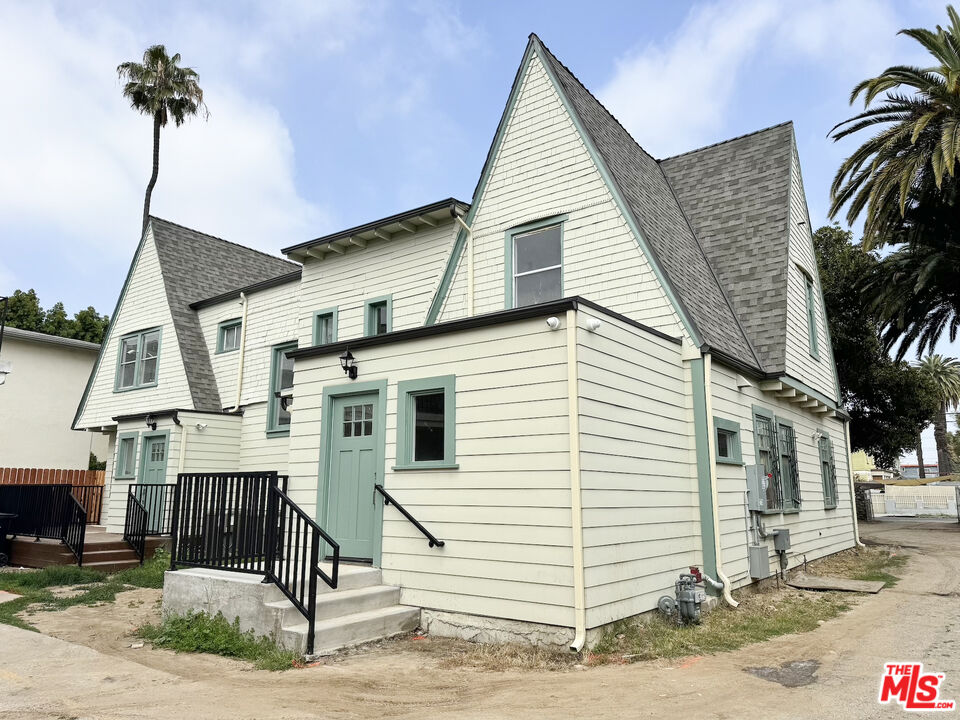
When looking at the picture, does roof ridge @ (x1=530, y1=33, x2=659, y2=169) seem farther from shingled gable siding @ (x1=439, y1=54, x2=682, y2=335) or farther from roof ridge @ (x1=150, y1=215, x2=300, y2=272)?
roof ridge @ (x1=150, y1=215, x2=300, y2=272)

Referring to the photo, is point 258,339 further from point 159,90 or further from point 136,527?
point 159,90

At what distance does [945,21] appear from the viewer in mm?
17547

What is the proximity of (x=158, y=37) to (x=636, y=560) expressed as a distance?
101ft

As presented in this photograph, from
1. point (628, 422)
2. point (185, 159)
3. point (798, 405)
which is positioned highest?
point (185, 159)

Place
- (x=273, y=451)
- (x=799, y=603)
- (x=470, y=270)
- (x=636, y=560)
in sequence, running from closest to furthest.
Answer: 1. (x=636, y=560)
2. (x=799, y=603)
3. (x=470, y=270)
4. (x=273, y=451)

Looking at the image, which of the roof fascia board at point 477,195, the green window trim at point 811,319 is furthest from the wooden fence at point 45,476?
the green window trim at point 811,319

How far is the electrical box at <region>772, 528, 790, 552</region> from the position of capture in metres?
10.4

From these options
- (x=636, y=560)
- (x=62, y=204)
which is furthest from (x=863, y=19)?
(x=62, y=204)

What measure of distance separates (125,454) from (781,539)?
631 inches

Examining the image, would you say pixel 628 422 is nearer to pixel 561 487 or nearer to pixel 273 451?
pixel 561 487

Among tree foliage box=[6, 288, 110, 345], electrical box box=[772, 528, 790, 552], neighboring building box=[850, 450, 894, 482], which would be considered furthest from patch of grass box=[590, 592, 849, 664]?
neighboring building box=[850, 450, 894, 482]

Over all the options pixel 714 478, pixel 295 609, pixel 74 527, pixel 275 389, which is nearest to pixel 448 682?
pixel 295 609

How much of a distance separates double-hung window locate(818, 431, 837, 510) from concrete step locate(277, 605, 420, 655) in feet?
32.9

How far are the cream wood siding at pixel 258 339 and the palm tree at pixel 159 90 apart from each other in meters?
14.3
